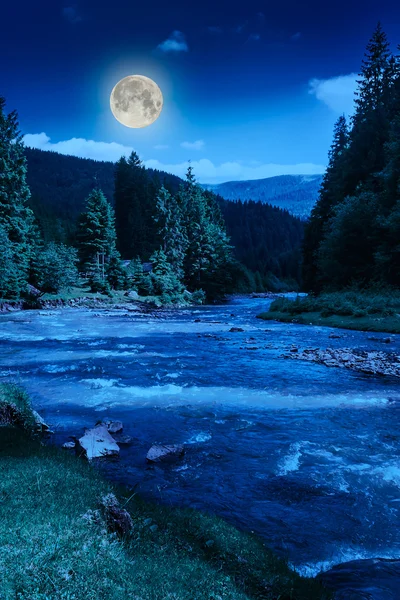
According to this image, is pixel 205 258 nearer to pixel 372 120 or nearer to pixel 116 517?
pixel 372 120

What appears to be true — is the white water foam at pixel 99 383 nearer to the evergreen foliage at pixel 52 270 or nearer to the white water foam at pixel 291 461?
the white water foam at pixel 291 461

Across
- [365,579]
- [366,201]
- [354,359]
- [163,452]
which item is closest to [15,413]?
[163,452]

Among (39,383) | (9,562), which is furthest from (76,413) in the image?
(9,562)

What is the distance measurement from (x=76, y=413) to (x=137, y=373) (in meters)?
4.76

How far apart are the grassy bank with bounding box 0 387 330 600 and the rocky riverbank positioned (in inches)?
478

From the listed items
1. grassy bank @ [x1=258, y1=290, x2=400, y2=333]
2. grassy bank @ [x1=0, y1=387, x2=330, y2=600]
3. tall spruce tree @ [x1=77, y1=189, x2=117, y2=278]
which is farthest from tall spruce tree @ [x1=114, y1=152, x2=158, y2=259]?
grassy bank @ [x1=0, y1=387, x2=330, y2=600]

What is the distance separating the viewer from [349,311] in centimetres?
3086

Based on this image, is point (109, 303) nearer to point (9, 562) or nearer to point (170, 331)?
point (170, 331)

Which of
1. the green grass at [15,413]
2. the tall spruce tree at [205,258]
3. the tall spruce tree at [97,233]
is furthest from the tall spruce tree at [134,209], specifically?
the green grass at [15,413]

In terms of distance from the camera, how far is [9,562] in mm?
3328

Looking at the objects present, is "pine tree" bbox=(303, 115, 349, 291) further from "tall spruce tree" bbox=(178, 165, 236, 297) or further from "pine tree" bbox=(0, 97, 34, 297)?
"pine tree" bbox=(0, 97, 34, 297)

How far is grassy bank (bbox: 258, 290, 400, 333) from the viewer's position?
27.5 m

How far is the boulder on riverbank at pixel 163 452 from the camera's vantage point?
7699 mm

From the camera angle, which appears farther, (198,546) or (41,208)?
(41,208)
